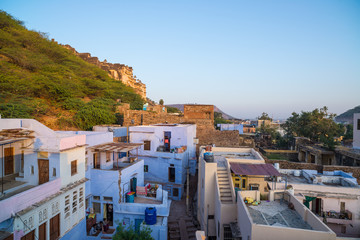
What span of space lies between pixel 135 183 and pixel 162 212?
313 cm

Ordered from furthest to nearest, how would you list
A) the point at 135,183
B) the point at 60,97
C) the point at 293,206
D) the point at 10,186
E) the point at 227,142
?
the point at 60,97
the point at 227,142
the point at 135,183
the point at 293,206
the point at 10,186

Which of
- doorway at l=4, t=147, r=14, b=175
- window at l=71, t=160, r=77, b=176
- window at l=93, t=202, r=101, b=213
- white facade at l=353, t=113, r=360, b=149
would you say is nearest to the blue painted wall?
window at l=93, t=202, r=101, b=213

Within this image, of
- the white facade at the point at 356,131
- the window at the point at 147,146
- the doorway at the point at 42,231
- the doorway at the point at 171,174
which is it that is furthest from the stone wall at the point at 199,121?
the doorway at the point at 42,231

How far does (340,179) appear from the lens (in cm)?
1278

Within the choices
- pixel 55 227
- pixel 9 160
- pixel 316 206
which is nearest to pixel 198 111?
pixel 316 206

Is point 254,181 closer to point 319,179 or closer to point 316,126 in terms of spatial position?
point 319,179

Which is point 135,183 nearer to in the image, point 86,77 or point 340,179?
point 340,179

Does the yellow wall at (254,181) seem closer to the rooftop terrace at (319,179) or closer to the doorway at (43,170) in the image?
the rooftop terrace at (319,179)

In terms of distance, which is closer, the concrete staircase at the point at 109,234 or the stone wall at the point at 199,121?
the concrete staircase at the point at 109,234

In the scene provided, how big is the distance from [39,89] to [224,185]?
24.1m

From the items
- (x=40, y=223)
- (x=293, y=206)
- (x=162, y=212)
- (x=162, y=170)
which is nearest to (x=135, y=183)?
(x=162, y=212)

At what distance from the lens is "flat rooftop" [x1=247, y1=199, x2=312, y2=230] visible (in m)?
8.07

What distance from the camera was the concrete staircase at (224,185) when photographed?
10.7m

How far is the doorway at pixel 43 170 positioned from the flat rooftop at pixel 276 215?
911cm
